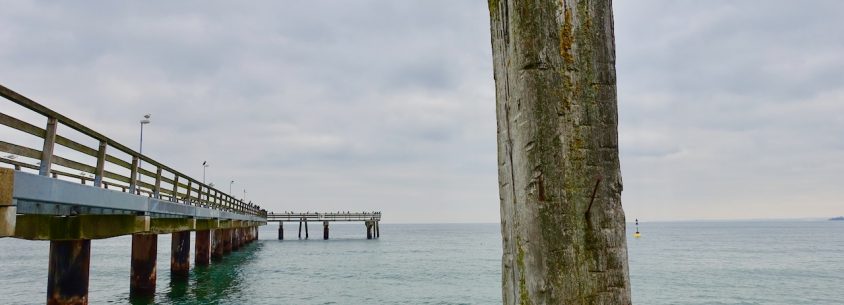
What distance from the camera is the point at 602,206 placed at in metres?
1.65

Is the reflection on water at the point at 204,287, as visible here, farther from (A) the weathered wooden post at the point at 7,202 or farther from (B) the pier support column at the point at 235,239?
(B) the pier support column at the point at 235,239

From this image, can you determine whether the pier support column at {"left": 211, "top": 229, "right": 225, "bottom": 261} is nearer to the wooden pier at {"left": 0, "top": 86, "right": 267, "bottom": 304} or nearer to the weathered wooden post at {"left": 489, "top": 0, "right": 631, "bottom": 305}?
the wooden pier at {"left": 0, "top": 86, "right": 267, "bottom": 304}

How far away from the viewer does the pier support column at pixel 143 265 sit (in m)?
20.5

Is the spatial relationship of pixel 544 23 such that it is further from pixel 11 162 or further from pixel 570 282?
pixel 11 162

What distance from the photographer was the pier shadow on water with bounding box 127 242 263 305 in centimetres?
2123

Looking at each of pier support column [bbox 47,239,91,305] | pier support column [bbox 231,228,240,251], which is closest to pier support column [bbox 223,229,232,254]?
pier support column [bbox 231,228,240,251]

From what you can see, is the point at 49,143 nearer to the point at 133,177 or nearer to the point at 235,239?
the point at 133,177

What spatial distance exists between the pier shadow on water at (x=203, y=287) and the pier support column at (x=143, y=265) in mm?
310

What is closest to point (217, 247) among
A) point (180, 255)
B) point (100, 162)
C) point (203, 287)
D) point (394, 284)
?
point (180, 255)

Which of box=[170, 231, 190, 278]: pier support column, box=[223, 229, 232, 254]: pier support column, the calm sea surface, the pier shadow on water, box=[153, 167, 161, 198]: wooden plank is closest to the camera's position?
box=[153, 167, 161, 198]: wooden plank

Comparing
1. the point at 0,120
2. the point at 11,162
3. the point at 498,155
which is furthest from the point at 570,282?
the point at 11,162

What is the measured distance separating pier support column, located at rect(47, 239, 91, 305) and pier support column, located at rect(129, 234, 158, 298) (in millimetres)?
6874

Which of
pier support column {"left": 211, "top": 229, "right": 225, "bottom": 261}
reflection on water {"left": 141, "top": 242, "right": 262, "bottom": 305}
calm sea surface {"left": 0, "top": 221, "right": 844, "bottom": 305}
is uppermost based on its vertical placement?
pier support column {"left": 211, "top": 229, "right": 225, "bottom": 261}

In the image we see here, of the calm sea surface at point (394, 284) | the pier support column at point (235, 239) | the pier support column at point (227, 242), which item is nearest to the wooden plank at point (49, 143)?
the calm sea surface at point (394, 284)
